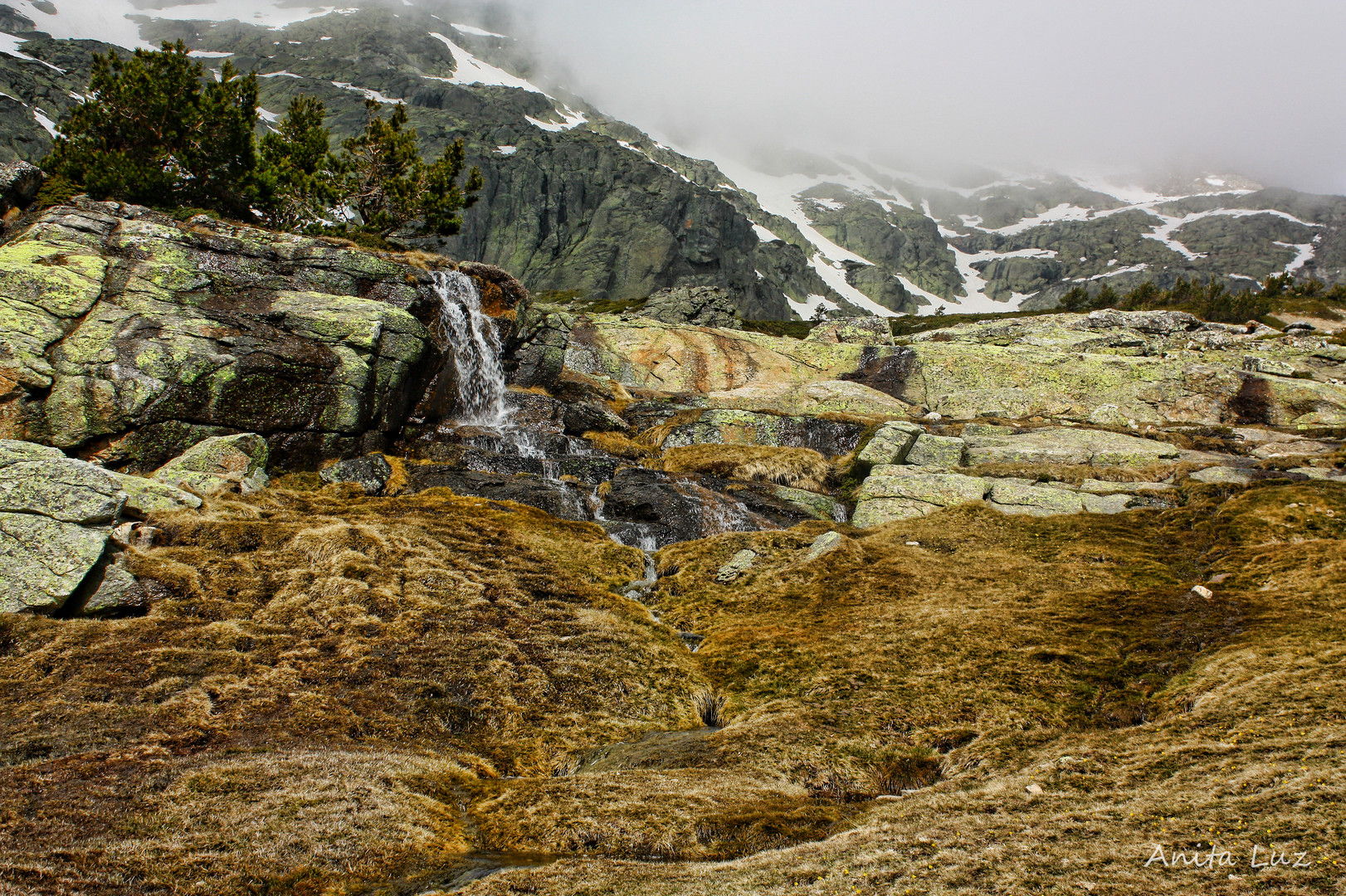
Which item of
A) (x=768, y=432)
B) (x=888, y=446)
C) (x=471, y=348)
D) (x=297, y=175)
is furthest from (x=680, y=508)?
(x=297, y=175)

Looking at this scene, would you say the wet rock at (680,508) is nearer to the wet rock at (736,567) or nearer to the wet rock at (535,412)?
the wet rock at (736,567)

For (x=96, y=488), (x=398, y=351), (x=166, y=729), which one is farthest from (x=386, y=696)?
(x=398, y=351)

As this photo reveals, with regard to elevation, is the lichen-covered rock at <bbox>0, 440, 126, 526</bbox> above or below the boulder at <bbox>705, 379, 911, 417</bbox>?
above

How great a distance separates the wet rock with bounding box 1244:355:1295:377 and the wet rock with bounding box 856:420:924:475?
109ft

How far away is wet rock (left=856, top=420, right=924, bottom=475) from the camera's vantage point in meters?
32.0

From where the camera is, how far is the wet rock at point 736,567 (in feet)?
69.2

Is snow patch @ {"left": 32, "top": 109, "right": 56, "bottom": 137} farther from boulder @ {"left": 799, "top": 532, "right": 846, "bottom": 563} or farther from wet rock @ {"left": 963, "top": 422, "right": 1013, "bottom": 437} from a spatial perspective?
boulder @ {"left": 799, "top": 532, "right": 846, "bottom": 563}

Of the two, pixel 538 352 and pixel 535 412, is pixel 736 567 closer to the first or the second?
pixel 535 412

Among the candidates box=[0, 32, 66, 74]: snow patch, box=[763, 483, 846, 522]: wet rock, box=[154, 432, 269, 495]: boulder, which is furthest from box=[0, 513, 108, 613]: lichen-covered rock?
box=[0, 32, 66, 74]: snow patch

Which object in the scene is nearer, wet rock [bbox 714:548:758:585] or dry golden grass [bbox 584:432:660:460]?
wet rock [bbox 714:548:758:585]

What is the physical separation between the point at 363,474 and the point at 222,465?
479 cm

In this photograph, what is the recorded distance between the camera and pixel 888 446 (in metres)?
32.6

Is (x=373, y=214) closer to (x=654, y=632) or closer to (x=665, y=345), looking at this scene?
(x=665, y=345)

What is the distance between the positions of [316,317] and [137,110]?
103ft
